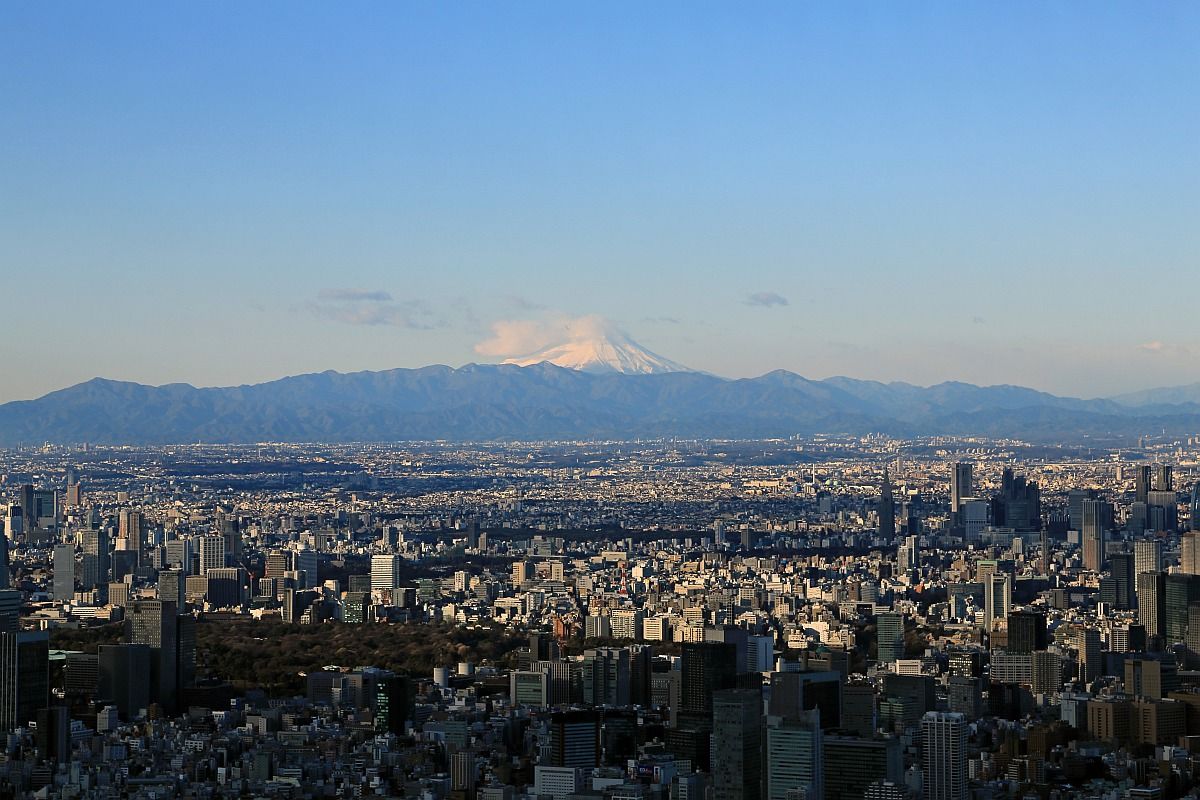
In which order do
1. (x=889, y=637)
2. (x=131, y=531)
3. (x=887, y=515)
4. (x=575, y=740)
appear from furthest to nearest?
(x=887, y=515) → (x=131, y=531) → (x=889, y=637) → (x=575, y=740)

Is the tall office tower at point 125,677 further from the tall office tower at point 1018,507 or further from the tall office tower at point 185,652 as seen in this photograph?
the tall office tower at point 1018,507

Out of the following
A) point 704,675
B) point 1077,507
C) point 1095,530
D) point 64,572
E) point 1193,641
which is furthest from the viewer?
point 1077,507

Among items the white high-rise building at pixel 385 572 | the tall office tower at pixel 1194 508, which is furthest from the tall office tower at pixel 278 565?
the tall office tower at pixel 1194 508

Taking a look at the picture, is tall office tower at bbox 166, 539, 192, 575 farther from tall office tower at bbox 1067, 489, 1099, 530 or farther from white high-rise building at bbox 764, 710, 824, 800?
white high-rise building at bbox 764, 710, 824, 800

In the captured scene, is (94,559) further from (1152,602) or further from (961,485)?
(961,485)

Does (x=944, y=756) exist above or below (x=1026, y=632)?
below

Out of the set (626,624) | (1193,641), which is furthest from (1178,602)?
(626,624)

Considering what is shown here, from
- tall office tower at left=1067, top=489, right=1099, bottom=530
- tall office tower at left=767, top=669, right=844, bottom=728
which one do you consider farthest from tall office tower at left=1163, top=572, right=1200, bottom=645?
tall office tower at left=1067, top=489, right=1099, bottom=530
